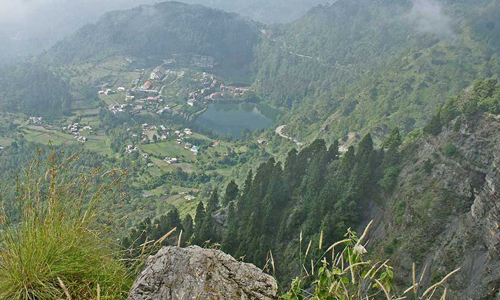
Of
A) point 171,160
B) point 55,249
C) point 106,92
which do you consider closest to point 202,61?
point 106,92

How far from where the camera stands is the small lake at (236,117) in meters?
75.9

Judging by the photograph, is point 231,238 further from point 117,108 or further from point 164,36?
point 164,36

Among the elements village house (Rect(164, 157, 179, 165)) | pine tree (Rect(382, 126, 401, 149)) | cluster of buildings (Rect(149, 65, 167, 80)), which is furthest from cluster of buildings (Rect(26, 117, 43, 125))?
pine tree (Rect(382, 126, 401, 149))

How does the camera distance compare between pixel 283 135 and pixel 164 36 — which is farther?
pixel 164 36

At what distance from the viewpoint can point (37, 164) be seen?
2797 millimetres

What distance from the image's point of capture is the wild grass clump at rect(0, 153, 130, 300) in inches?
91.7

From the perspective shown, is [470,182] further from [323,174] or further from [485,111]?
[323,174]

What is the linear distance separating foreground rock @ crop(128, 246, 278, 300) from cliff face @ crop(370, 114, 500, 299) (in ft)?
28.3

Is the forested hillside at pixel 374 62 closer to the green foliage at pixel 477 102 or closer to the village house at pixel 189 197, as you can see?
the village house at pixel 189 197

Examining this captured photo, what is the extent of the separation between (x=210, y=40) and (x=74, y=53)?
161ft

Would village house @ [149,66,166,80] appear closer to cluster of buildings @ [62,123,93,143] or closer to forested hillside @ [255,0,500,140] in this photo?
forested hillside @ [255,0,500,140]

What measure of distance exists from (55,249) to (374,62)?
90.8 m

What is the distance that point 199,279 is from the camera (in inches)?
93.1

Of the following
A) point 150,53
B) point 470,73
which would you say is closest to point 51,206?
point 470,73
